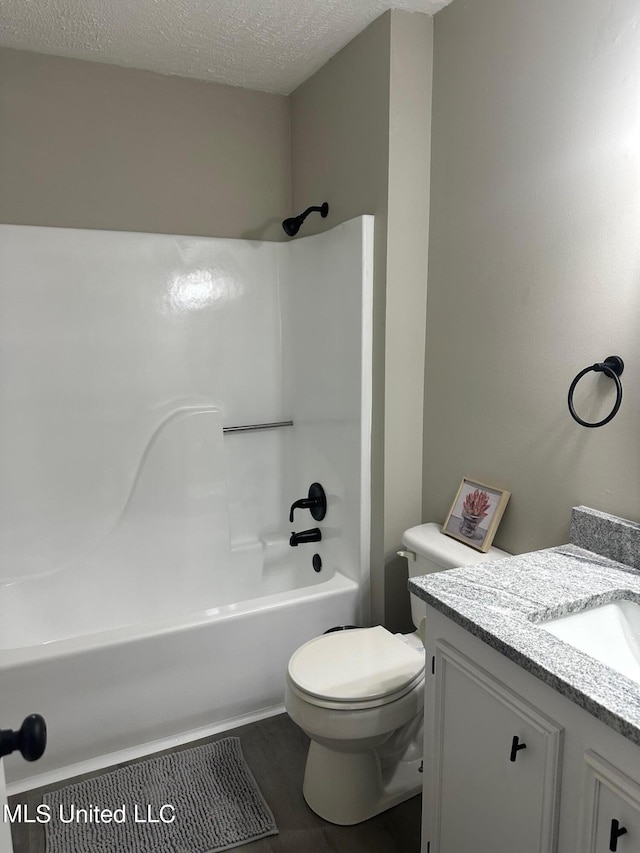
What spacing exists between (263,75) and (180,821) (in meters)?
2.69

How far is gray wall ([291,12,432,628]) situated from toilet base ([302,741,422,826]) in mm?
628

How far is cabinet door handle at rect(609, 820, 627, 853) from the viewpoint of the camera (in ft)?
3.25

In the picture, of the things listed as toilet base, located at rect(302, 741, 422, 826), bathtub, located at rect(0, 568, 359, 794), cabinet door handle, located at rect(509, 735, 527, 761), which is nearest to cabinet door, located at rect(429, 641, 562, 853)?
cabinet door handle, located at rect(509, 735, 527, 761)

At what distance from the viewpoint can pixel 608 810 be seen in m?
1.02

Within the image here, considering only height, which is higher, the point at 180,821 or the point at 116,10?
the point at 116,10

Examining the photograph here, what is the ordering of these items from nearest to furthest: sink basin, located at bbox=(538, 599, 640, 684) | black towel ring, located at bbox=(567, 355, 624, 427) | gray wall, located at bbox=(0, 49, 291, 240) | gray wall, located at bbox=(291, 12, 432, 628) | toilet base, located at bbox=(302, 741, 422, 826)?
sink basin, located at bbox=(538, 599, 640, 684) < black towel ring, located at bbox=(567, 355, 624, 427) < toilet base, located at bbox=(302, 741, 422, 826) < gray wall, located at bbox=(291, 12, 432, 628) < gray wall, located at bbox=(0, 49, 291, 240)

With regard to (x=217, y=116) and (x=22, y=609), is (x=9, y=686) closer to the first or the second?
(x=22, y=609)

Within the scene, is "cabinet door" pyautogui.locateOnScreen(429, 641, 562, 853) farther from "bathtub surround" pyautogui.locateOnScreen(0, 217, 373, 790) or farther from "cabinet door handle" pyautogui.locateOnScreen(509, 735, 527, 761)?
"bathtub surround" pyautogui.locateOnScreen(0, 217, 373, 790)

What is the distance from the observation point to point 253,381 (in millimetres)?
2949

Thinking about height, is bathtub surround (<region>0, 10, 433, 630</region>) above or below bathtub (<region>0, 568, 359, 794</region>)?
above

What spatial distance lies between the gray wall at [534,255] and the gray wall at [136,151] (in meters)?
0.94

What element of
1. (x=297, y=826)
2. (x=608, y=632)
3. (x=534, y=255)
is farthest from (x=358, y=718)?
(x=534, y=255)

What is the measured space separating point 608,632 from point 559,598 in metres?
0.15

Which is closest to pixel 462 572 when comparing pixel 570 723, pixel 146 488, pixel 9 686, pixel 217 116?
pixel 570 723
